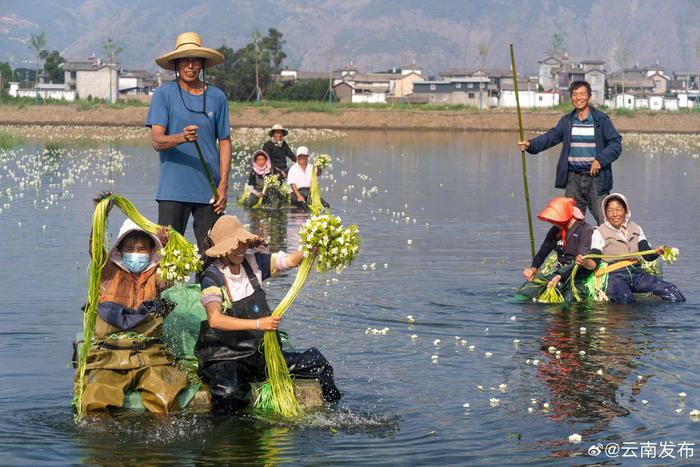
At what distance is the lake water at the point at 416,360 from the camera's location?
8125 mm

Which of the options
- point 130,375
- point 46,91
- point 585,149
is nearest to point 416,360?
point 130,375

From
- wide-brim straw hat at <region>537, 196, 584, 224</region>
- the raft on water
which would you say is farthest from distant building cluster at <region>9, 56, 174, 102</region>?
the raft on water

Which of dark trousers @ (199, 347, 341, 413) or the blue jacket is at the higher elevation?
the blue jacket

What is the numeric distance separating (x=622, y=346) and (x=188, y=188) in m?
4.12

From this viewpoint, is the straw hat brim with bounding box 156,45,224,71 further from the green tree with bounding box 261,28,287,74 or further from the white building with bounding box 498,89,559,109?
the green tree with bounding box 261,28,287,74

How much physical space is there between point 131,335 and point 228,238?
1030 mm

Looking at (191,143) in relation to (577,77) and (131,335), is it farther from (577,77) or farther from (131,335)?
(577,77)

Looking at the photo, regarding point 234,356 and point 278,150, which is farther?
point 278,150

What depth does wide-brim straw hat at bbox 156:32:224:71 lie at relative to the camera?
10.2 meters

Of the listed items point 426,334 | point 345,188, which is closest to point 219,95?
point 426,334

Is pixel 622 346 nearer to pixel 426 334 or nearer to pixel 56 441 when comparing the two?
pixel 426 334

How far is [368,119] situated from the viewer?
90.8m

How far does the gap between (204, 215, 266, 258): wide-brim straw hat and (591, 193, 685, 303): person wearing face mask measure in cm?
571

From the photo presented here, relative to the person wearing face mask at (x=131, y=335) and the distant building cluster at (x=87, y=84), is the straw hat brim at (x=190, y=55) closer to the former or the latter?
the person wearing face mask at (x=131, y=335)
